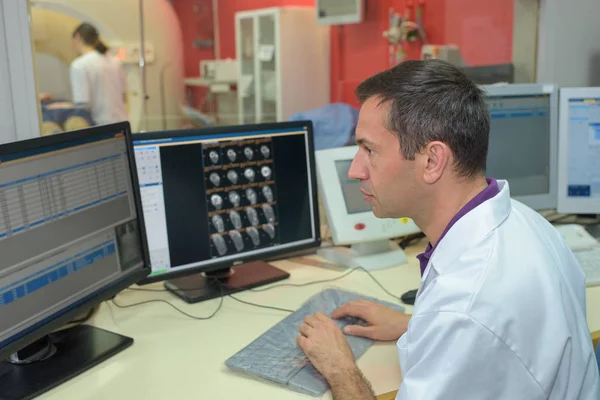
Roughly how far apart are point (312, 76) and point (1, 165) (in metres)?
3.52

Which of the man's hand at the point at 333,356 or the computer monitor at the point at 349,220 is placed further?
the computer monitor at the point at 349,220

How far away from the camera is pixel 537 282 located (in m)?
0.96

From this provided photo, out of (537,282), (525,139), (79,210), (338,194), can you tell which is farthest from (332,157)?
(537,282)

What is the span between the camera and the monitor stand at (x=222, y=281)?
1.60 m

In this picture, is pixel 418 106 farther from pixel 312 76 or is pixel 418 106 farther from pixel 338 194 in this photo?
pixel 312 76

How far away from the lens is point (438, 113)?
1.09 meters

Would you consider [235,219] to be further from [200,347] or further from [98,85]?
[98,85]

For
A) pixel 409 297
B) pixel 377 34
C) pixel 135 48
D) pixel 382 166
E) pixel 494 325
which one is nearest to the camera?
pixel 494 325

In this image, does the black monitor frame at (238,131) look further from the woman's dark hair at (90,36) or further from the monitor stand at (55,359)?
the woman's dark hair at (90,36)

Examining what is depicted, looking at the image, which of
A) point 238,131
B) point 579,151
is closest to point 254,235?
point 238,131

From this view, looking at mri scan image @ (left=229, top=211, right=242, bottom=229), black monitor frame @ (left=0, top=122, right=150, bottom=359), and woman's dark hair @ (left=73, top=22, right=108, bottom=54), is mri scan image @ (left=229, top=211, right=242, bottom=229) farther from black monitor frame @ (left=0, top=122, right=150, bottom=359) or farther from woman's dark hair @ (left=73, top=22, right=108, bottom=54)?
woman's dark hair @ (left=73, top=22, right=108, bottom=54)

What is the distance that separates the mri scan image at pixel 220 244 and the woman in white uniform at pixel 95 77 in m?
2.37

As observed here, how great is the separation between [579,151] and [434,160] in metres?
1.12

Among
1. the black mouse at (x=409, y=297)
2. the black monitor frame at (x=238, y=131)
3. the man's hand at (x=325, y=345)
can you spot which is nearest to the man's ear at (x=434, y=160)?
the man's hand at (x=325, y=345)
